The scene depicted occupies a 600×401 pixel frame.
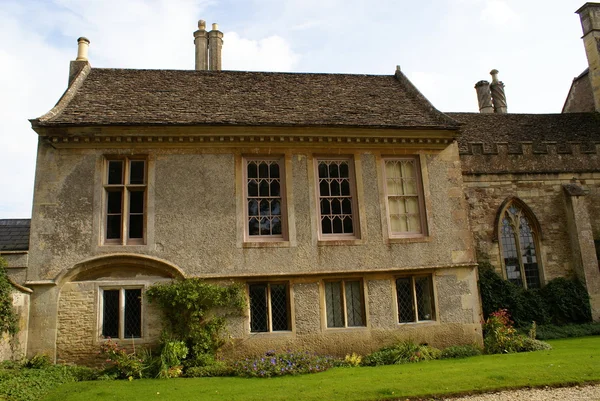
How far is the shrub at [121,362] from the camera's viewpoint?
32.3 feet

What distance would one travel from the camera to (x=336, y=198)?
12.4 m

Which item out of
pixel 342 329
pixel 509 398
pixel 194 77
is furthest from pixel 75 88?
pixel 509 398

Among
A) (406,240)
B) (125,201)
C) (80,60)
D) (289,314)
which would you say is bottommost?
(289,314)

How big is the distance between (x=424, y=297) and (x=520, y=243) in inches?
270

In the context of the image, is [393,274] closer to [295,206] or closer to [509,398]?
[295,206]

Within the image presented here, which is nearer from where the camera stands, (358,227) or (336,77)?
(358,227)

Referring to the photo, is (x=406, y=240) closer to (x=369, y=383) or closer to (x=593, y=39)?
(x=369, y=383)

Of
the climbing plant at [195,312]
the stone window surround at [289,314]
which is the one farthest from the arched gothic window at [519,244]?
the climbing plant at [195,312]

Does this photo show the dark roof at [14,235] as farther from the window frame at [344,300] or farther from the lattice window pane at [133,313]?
the window frame at [344,300]

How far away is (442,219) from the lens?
41.4ft

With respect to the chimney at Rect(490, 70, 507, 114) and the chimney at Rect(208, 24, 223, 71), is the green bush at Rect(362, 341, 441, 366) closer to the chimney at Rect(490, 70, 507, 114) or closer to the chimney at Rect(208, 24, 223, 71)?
the chimney at Rect(208, 24, 223, 71)

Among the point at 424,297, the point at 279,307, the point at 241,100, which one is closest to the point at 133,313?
the point at 279,307

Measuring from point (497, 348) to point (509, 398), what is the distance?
463 cm

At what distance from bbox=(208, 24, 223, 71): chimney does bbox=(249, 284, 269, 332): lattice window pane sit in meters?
10.6
